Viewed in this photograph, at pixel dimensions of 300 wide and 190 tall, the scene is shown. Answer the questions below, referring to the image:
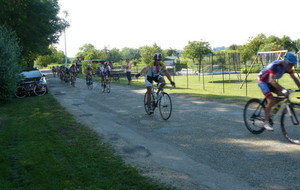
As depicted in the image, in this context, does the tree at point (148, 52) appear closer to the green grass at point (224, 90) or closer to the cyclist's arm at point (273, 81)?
the green grass at point (224, 90)

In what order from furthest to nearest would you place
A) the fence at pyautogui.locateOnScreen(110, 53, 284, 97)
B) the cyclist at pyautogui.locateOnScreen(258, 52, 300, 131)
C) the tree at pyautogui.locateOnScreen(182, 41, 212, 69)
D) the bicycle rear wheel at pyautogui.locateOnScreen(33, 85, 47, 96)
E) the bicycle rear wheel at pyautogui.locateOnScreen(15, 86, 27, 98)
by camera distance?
the tree at pyautogui.locateOnScreen(182, 41, 212, 69)
the fence at pyautogui.locateOnScreen(110, 53, 284, 97)
the bicycle rear wheel at pyautogui.locateOnScreen(33, 85, 47, 96)
the bicycle rear wheel at pyautogui.locateOnScreen(15, 86, 27, 98)
the cyclist at pyautogui.locateOnScreen(258, 52, 300, 131)

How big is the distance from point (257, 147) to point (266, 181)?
67.1 inches

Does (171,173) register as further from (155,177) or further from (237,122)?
(237,122)

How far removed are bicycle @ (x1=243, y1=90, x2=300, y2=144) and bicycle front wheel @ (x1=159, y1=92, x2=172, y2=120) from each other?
2.54 metres

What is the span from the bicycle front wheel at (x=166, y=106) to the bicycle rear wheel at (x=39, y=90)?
11.6 metres

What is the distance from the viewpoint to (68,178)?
176 inches

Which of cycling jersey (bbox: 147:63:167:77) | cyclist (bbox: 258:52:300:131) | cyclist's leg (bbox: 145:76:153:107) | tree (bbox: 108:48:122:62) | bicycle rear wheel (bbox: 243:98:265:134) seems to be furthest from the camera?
tree (bbox: 108:48:122:62)

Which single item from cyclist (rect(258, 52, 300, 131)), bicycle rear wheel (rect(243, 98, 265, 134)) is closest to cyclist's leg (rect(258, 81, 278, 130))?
cyclist (rect(258, 52, 300, 131))

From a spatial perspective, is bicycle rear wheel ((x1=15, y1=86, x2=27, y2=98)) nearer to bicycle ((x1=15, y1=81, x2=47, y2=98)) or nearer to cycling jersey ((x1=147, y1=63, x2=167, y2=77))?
bicycle ((x1=15, y1=81, x2=47, y2=98))

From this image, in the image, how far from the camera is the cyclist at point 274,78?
5.79m

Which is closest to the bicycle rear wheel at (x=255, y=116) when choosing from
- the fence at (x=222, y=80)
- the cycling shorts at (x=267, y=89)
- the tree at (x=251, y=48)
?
the cycling shorts at (x=267, y=89)

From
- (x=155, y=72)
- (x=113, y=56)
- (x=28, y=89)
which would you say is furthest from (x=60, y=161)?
(x=113, y=56)

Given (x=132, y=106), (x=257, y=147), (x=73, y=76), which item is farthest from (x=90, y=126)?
(x=73, y=76)

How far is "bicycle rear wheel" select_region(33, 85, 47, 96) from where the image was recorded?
1812 centimetres
